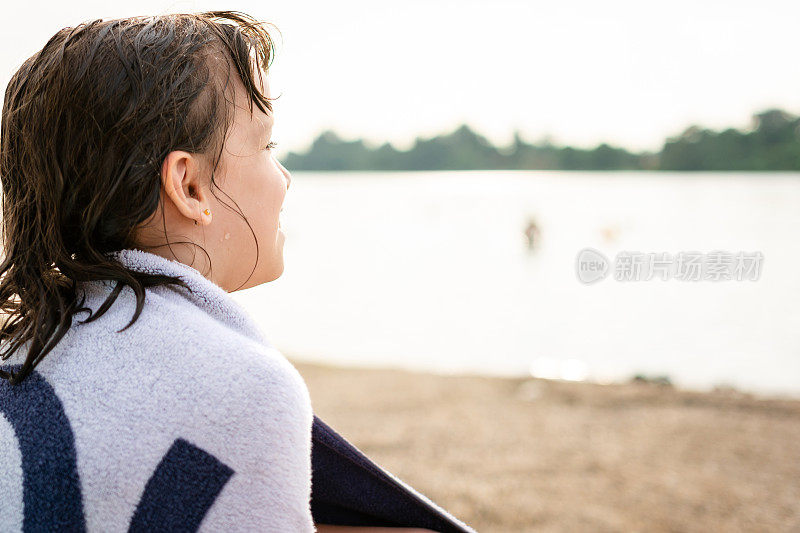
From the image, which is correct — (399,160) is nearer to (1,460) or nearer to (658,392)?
(658,392)

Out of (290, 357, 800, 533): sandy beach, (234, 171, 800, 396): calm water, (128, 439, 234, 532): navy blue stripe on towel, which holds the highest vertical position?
(128, 439, 234, 532): navy blue stripe on towel

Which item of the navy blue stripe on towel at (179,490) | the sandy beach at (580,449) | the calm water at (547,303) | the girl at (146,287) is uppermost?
the girl at (146,287)

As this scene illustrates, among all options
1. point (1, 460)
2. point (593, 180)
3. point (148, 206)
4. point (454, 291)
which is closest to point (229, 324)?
point (148, 206)

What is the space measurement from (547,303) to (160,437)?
1116 cm

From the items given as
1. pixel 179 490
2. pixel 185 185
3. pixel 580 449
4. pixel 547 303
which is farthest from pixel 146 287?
pixel 547 303

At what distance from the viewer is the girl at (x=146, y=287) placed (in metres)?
0.76

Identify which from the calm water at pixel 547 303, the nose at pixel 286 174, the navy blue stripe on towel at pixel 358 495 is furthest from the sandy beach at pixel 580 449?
the nose at pixel 286 174

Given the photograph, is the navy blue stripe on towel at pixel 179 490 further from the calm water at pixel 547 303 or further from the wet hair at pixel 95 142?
the calm water at pixel 547 303

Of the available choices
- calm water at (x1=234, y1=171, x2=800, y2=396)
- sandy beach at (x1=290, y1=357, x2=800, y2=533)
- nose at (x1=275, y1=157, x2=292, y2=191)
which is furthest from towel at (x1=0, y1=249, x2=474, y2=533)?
sandy beach at (x1=290, y1=357, x2=800, y2=533)

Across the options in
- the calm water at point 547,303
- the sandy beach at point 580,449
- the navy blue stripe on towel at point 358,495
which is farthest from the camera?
the calm water at point 547,303

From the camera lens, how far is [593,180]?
48062 millimetres

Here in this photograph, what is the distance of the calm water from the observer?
7.65 m

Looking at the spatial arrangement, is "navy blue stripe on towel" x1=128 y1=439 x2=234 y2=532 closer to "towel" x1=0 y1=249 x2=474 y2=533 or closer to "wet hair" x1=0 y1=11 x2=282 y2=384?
"towel" x1=0 y1=249 x2=474 y2=533

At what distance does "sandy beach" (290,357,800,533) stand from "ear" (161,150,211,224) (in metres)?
2.76
